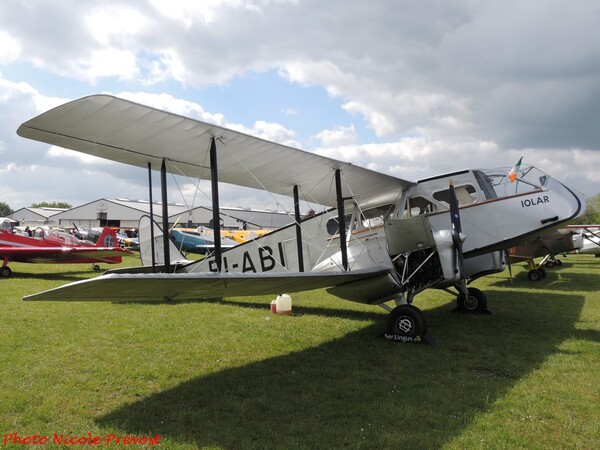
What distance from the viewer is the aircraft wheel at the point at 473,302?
368 inches

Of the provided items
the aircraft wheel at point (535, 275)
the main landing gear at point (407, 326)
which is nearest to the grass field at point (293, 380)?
the main landing gear at point (407, 326)

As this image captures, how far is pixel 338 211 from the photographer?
7004mm

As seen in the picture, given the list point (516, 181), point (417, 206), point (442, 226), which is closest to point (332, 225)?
point (417, 206)

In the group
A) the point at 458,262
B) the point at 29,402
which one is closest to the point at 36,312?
the point at 29,402

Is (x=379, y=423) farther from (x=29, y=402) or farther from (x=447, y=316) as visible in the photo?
(x=447, y=316)

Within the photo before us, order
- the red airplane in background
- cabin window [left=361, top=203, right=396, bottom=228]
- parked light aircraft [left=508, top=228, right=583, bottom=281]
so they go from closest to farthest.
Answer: cabin window [left=361, top=203, right=396, bottom=228], parked light aircraft [left=508, top=228, right=583, bottom=281], the red airplane in background

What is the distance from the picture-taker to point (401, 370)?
211 inches

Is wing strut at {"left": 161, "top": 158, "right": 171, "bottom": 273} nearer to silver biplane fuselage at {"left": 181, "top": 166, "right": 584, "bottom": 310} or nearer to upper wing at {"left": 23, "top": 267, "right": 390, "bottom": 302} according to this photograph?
upper wing at {"left": 23, "top": 267, "right": 390, "bottom": 302}

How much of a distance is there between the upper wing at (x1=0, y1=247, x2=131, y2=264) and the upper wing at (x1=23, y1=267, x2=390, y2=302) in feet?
43.8

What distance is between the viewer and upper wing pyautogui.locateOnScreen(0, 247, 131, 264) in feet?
56.7

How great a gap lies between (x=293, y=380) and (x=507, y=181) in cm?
510

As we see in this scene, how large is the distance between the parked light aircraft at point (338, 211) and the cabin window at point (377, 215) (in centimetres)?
2

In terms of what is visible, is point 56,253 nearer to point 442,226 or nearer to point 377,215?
point 377,215

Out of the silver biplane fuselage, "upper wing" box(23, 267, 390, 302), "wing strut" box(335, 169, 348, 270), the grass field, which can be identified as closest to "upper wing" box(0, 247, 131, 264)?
the grass field
